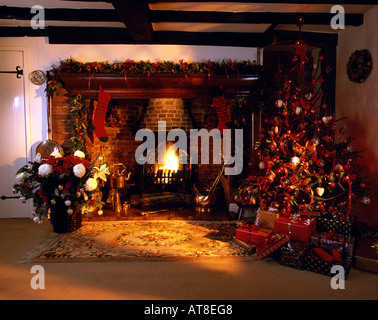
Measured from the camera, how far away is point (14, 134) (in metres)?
3.97

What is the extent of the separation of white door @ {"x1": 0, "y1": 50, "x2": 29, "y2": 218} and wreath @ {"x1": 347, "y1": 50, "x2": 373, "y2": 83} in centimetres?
459

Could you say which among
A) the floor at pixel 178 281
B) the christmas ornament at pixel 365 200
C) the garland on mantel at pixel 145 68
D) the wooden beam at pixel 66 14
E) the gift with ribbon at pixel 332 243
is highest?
the wooden beam at pixel 66 14

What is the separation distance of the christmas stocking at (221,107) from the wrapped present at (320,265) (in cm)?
208

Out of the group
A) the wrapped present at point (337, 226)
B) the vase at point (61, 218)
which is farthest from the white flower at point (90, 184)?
the wrapped present at point (337, 226)

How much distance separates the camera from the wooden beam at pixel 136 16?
2.64 metres

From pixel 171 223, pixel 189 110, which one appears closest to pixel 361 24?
pixel 189 110

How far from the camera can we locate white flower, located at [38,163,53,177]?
305 centimetres

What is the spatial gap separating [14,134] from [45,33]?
58.2 inches

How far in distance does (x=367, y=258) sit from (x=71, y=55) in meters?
4.25

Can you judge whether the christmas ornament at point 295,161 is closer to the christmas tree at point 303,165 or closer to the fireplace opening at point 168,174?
the christmas tree at point 303,165

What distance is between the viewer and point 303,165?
10.3 ft

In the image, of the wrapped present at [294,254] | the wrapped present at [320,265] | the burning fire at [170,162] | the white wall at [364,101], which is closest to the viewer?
the wrapped present at [320,265]

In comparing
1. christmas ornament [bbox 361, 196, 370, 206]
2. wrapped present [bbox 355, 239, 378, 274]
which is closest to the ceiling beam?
christmas ornament [bbox 361, 196, 370, 206]
